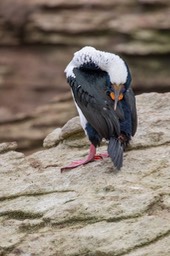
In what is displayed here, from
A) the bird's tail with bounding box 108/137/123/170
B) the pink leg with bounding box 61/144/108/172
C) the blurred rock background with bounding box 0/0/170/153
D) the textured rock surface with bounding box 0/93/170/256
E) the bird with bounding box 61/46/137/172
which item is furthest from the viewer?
the blurred rock background with bounding box 0/0/170/153

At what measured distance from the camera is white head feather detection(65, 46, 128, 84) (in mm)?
6668

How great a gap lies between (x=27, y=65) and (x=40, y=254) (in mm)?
11930

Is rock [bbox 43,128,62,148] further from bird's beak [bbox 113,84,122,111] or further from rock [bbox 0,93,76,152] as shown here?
rock [bbox 0,93,76,152]

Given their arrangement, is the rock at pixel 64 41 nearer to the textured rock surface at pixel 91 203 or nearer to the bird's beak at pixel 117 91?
the textured rock surface at pixel 91 203

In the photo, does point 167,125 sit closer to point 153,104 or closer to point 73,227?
point 153,104

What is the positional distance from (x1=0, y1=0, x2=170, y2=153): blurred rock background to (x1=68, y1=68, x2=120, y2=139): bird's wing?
8641 millimetres

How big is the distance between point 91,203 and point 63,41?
1141 cm

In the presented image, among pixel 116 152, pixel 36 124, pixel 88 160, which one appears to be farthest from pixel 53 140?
pixel 36 124

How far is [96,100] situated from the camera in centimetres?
667

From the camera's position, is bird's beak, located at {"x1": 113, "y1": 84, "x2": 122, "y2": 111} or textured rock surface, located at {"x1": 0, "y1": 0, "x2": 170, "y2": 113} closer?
bird's beak, located at {"x1": 113, "y1": 84, "x2": 122, "y2": 111}

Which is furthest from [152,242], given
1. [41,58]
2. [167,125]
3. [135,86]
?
[41,58]

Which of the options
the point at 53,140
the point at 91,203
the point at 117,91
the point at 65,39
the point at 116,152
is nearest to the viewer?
the point at 91,203

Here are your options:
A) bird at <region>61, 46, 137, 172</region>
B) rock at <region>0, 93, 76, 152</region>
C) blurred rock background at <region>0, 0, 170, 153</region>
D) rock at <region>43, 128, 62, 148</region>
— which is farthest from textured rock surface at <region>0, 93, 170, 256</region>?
blurred rock background at <region>0, 0, 170, 153</region>

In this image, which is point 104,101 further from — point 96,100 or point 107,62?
point 107,62
